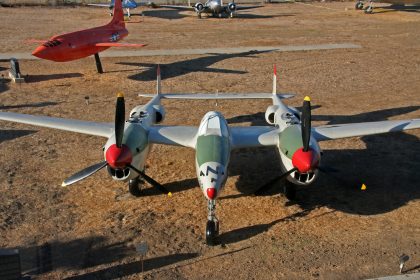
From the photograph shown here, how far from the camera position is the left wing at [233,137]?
599 inches

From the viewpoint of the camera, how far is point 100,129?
16109 mm

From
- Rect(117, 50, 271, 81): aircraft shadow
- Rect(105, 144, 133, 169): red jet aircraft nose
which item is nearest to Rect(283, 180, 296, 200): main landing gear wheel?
Rect(105, 144, 133, 169): red jet aircraft nose

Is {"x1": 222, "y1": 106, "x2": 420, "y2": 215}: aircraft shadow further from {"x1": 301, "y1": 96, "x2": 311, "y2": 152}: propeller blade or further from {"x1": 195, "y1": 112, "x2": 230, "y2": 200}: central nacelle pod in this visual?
{"x1": 195, "y1": 112, "x2": 230, "y2": 200}: central nacelle pod

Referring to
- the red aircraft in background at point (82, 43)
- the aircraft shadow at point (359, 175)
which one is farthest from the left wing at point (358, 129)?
the red aircraft in background at point (82, 43)

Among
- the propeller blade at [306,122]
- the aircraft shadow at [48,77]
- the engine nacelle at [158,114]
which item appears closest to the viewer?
the propeller blade at [306,122]

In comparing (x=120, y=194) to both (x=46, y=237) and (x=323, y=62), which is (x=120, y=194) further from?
(x=323, y=62)

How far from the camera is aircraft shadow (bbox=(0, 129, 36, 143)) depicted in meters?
20.6

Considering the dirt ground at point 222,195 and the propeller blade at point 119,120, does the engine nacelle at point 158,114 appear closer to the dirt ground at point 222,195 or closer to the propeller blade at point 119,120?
the dirt ground at point 222,195

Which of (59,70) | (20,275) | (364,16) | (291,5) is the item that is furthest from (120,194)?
(291,5)

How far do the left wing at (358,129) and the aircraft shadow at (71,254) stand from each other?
7438 millimetres

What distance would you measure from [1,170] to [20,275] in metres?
7.75

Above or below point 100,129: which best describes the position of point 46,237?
below

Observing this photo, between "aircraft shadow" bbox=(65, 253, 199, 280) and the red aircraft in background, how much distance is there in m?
19.5

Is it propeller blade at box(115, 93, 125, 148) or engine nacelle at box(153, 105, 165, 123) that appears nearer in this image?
propeller blade at box(115, 93, 125, 148)
